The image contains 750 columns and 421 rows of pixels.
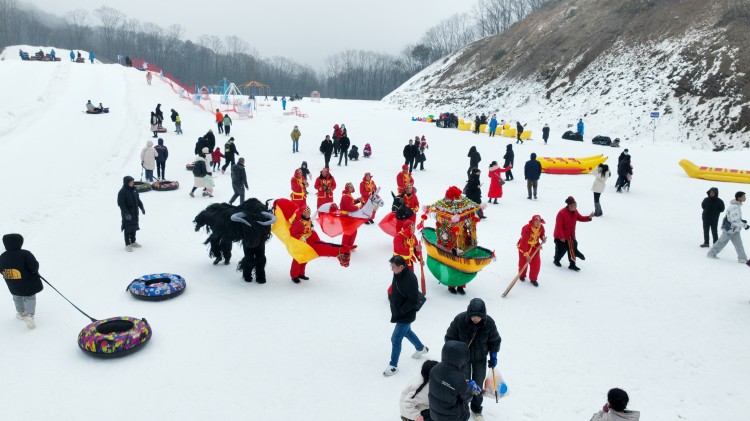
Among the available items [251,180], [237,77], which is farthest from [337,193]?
[237,77]

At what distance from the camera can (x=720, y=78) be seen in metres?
30.3

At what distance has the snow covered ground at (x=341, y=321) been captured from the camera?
5551 mm

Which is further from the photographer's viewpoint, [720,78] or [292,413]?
[720,78]

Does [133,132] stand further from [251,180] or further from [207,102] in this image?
[207,102]

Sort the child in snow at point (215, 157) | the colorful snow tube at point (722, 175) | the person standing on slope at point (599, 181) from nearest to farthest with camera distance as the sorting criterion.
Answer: the person standing on slope at point (599, 181)
the child in snow at point (215, 157)
the colorful snow tube at point (722, 175)

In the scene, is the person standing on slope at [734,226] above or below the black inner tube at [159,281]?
above

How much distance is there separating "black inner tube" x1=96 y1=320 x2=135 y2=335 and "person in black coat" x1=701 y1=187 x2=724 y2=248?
38.9ft

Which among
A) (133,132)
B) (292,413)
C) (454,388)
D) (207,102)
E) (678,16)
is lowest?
(292,413)

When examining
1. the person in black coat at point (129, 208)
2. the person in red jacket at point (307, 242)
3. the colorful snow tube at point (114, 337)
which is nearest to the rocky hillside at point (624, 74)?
the person in red jacket at point (307, 242)

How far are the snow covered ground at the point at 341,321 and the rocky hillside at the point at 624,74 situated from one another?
16797 mm

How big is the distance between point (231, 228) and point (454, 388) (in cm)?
566

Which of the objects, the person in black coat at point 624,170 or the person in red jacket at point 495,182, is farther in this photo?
the person in black coat at point 624,170

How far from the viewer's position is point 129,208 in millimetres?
9648

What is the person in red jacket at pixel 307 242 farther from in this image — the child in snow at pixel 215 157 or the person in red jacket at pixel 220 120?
the person in red jacket at pixel 220 120
